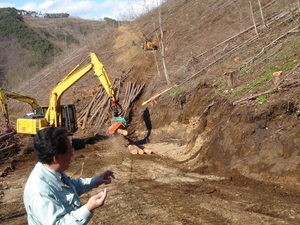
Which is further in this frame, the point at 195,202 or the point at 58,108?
the point at 58,108

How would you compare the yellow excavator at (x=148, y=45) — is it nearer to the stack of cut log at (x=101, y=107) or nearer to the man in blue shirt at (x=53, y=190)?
the stack of cut log at (x=101, y=107)

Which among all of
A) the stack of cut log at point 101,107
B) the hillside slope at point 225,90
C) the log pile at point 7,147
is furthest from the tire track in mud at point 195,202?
the stack of cut log at point 101,107

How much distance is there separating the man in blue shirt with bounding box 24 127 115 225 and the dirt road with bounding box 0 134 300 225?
3425 mm

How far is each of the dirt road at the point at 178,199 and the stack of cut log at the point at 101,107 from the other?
Answer: 325 inches

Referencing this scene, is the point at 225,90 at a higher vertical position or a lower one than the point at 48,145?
lower

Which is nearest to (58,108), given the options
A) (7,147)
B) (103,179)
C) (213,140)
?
(7,147)

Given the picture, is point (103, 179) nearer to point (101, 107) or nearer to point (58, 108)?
point (58, 108)

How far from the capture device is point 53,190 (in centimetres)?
237

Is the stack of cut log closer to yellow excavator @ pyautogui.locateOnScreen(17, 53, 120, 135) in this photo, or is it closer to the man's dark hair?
yellow excavator @ pyautogui.locateOnScreen(17, 53, 120, 135)

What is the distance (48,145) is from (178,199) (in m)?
4.66

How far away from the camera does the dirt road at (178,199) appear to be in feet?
18.0

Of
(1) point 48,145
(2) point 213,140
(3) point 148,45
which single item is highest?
(3) point 148,45

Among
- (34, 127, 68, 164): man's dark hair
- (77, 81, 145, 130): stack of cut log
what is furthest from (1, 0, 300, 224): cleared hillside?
(34, 127, 68, 164): man's dark hair

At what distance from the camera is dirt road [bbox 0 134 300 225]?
5.49 meters
